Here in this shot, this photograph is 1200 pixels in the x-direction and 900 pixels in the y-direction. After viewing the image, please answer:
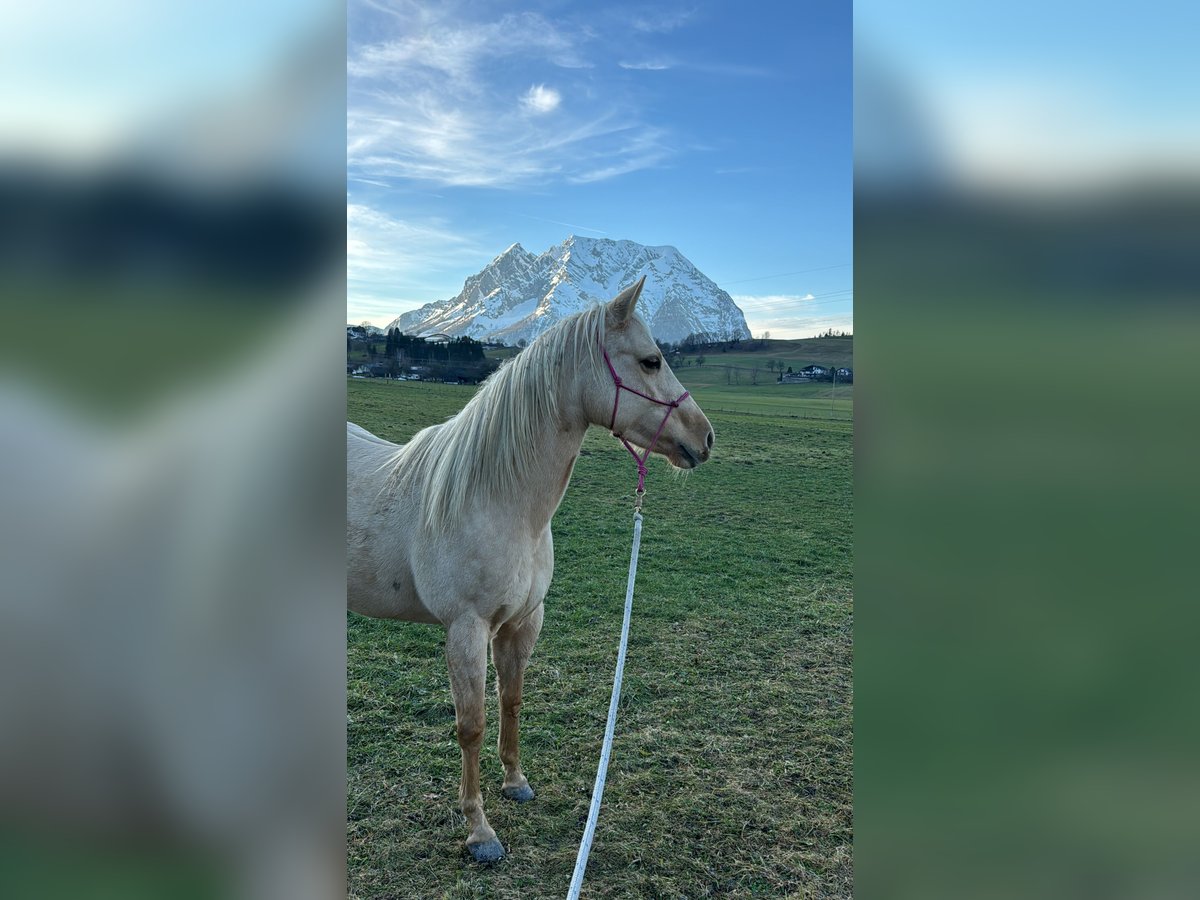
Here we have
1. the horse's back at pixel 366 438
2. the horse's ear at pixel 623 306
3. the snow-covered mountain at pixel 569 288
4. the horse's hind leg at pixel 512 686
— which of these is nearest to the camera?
the horse's ear at pixel 623 306

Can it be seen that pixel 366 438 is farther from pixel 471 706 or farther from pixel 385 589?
pixel 471 706

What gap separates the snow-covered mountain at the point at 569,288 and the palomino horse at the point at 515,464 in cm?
2788

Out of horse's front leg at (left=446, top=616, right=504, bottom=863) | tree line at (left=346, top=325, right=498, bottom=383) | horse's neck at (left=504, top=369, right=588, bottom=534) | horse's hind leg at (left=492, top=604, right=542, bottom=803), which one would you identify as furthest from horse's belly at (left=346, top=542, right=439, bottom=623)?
tree line at (left=346, top=325, right=498, bottom=383)

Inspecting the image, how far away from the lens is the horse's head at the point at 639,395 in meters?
2.59

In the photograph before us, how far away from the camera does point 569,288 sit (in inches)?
2071

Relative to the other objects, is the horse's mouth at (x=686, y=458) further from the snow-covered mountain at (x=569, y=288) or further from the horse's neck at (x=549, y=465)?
the snow-covered mountain at (x=569, y=288)

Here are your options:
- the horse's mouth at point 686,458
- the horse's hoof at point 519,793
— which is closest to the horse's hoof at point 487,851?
the horse's hoof at point 519,793

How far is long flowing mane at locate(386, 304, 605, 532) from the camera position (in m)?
2.63

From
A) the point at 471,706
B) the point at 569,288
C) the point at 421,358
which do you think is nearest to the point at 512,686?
the point at 471,706

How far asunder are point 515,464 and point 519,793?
1.67 m

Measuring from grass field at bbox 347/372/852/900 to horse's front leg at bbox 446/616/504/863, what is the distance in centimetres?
9
